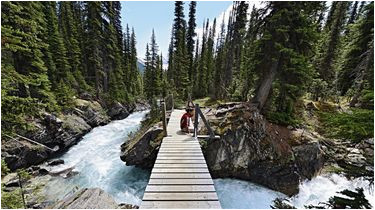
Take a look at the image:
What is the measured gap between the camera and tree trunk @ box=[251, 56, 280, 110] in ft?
34.4

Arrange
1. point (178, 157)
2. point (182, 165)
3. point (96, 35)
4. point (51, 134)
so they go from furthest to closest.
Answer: point (96, 35) < point (51, 134) < point (178, 157) < point (182, 165)

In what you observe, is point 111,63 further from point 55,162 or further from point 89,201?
point 89,201

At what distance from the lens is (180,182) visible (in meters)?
3.96

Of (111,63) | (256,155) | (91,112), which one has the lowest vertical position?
(91,112)

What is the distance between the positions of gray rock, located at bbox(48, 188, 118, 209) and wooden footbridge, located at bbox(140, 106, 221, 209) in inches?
74.8

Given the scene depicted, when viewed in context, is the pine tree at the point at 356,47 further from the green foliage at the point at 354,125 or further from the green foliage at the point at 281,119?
the green foliage at the point at 354,125

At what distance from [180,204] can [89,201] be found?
10.3 feet

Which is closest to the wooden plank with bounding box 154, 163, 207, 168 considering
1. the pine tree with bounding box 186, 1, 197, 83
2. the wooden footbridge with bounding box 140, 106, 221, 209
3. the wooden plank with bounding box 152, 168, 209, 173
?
the wooden footbridge with bounding box 140, 106, 221, 209

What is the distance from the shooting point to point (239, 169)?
9.36 meters

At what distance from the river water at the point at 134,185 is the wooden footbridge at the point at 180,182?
4147 millimetres

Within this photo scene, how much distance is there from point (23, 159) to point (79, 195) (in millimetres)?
8329

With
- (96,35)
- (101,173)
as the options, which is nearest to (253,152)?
(101,173)

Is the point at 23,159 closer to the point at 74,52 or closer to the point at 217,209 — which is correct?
the point at 217,209

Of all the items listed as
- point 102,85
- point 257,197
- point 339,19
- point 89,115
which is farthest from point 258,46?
point 102,85
